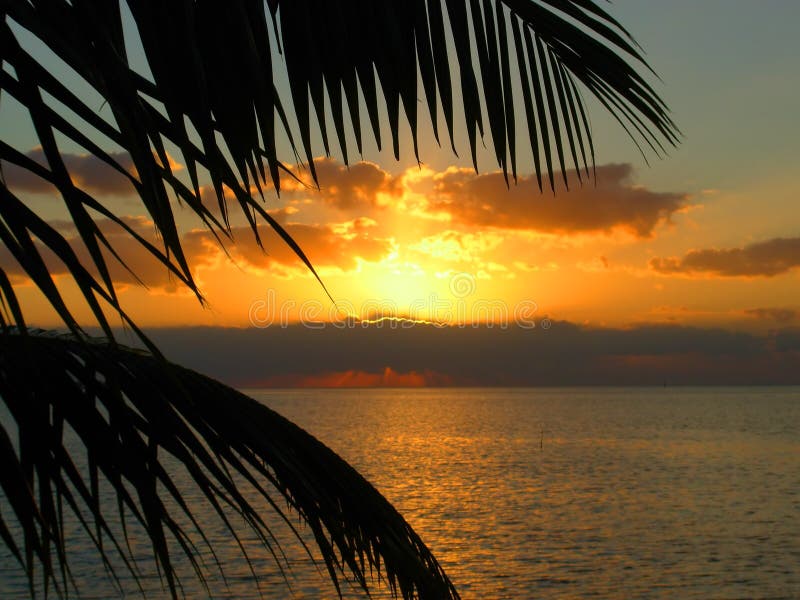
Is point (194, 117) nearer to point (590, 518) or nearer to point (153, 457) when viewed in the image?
→ point (153, 457)

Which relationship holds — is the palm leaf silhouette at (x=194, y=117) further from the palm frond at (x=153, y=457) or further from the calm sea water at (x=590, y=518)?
the calm sea water at (x=590, y=518)

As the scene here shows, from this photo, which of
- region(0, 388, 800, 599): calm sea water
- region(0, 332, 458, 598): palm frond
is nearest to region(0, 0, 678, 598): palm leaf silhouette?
region(0, 332, 458, 598): palm frond

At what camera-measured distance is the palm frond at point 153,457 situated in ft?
6.03

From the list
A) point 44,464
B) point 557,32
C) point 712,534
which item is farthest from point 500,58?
point 712,534

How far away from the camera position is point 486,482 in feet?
174

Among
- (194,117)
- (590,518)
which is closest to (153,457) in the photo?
(194,117)

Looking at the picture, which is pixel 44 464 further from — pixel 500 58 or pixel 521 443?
pixel 521 443

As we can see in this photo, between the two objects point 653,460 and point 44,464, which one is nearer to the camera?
point 44,464

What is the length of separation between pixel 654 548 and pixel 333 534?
31.9m

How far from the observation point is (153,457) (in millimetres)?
2088

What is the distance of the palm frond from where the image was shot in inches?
72.4

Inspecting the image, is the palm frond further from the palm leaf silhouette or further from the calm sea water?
the calm sea water

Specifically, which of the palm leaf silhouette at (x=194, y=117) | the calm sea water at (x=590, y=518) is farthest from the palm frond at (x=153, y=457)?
the calm sea water at (x=590, y=518)

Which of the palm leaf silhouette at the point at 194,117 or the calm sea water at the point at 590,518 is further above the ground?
the palm leaf silhouette at the point at 194,117
